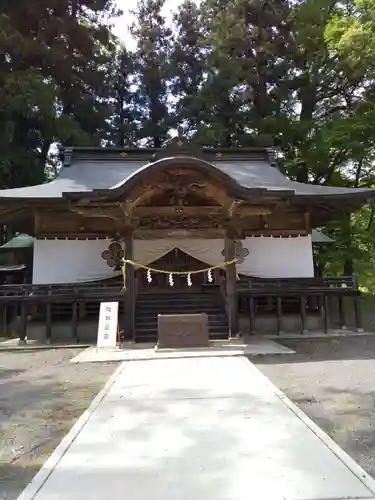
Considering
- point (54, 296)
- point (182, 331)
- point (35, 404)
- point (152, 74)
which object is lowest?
point (35, 404)

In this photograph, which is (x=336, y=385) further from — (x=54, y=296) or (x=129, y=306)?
(x=54, y=296)

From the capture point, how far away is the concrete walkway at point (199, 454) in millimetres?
2594

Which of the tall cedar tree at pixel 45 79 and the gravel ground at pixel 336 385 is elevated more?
the tall cedar tree at pixel 45 79

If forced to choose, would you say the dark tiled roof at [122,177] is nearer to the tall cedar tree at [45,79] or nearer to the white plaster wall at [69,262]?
the white plaster wall at [69,262]

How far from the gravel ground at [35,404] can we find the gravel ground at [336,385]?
7.45ft

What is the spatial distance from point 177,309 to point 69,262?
3131mm

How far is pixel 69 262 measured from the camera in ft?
38.0

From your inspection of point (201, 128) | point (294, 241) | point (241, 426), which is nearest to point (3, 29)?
point (201, 128)

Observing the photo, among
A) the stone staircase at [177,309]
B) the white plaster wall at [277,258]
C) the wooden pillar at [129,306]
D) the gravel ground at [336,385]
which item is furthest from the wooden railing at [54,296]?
the gravel ground at [336,385]

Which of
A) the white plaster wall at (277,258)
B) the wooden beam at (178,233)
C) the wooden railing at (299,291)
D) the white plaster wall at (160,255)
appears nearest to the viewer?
the wooden beam at (178,233)

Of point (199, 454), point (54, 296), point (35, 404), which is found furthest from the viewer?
point (54, 296)

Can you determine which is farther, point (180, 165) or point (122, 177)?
point (122, 177)

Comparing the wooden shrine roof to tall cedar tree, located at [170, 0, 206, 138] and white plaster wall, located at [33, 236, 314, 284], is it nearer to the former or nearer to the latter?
white plaster wall, located at [33, 236, 314, 284]

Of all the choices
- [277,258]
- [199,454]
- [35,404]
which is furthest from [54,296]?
[199,454]
